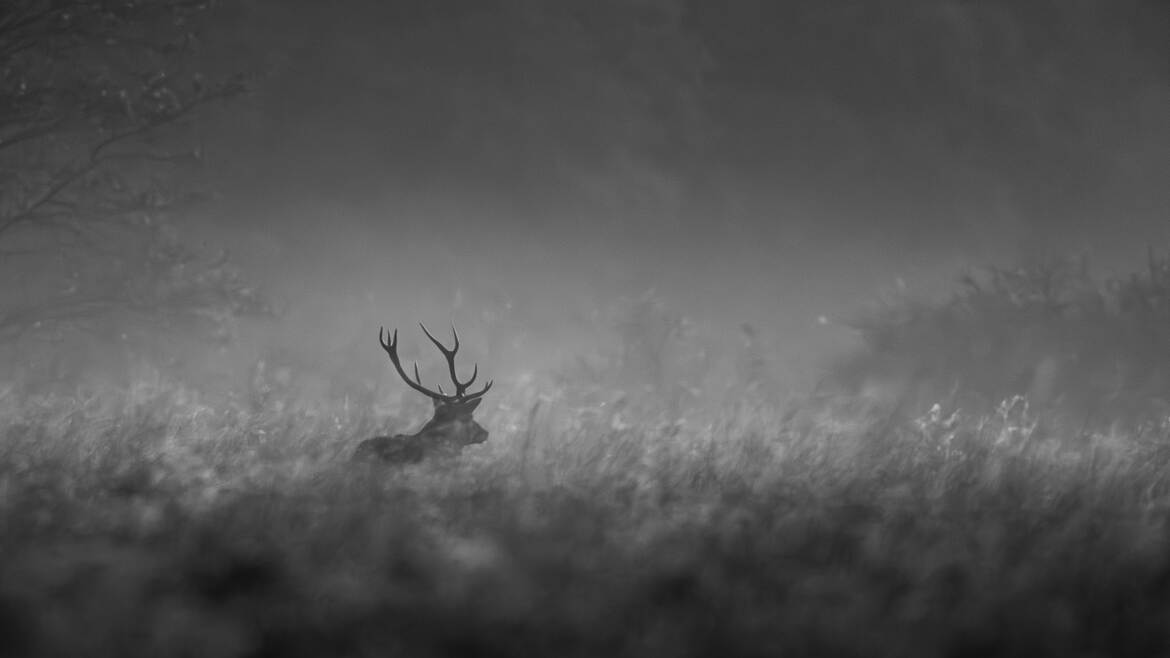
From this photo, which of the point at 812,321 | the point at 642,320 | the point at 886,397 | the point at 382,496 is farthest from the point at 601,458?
the point at 812,321

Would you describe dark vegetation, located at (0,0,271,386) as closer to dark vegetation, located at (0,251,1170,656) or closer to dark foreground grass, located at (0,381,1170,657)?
dark vegetation, located at (0,251,1170,656)

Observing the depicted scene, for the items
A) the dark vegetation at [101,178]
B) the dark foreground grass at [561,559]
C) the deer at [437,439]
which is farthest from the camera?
the dark vegetation at [101,178]

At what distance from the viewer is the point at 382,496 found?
2902mm

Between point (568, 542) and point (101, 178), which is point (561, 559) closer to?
point (568, 542)

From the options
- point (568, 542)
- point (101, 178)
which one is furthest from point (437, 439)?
point (101, 178)

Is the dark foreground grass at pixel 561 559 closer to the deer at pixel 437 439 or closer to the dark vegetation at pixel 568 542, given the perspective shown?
the dark vegetation at pixel 568 542

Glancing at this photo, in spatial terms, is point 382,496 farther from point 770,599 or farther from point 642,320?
point 642,320

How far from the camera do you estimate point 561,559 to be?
2139mm

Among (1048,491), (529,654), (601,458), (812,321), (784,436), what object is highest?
(812,321)

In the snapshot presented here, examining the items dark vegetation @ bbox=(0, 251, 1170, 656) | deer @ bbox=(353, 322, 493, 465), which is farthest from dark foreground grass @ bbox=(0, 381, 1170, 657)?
deer @ bbox=(353, 322, 493, 465)

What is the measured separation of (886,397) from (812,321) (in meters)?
18.5

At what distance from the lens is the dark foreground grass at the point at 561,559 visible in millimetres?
1624

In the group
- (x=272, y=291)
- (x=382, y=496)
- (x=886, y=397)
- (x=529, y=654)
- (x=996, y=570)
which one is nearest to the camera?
(x=529, y=654)

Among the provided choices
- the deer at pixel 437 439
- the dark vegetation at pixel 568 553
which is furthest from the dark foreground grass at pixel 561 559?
the deer at pixel 437 439
